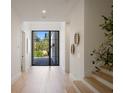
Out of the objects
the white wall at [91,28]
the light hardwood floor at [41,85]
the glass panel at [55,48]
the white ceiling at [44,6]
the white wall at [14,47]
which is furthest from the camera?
the glass panel at [55,48]

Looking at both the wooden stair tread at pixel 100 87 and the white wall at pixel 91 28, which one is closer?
the wooden stair tread at pixel 100 87

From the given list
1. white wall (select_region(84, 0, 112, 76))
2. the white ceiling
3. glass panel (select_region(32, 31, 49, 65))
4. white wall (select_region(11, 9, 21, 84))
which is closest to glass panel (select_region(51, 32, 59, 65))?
glass panel (select_region(32, 31, 49, 65))

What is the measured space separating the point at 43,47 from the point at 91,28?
9.81 meters

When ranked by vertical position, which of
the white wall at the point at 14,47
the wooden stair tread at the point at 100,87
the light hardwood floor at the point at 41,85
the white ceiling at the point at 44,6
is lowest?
the light hardwood floor at the point at 41,85

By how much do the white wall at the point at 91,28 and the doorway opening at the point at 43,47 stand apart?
30.8ft

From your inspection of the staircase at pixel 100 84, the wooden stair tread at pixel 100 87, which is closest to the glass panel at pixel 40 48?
the staircase at pixel 100 84

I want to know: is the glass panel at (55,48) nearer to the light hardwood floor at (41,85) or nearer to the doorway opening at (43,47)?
the doorway opening at (43,47)

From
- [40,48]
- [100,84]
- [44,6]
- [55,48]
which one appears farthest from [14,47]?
[40,48]

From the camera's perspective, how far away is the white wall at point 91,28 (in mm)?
5645

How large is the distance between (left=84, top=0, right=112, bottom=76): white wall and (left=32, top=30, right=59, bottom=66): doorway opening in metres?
9.40

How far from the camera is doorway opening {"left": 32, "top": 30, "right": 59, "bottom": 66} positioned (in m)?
15.1
